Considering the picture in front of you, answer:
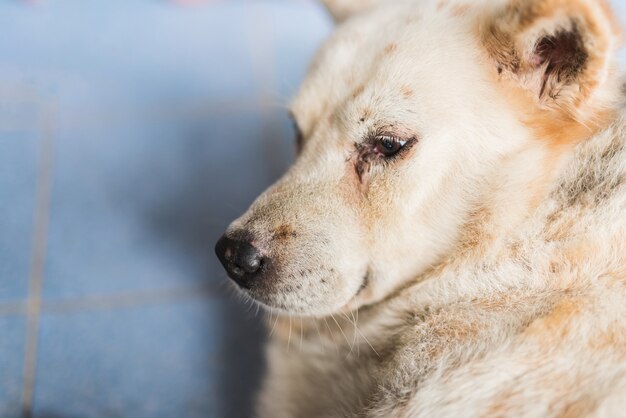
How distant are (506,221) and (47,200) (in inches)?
64.3

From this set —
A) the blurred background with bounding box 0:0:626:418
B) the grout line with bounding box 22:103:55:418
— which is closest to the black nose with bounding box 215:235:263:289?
the blurred background with bounding box 0:0:626:418

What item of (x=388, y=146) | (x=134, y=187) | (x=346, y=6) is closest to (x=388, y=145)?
(x=388, y=146)

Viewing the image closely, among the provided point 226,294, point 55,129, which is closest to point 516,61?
point 226,294

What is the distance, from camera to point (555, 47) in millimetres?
1187

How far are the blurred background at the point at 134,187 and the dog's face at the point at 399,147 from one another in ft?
1.99

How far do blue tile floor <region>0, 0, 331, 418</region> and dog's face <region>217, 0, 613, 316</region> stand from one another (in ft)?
1.97

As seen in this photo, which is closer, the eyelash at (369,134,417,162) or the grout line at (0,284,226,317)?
the eyelash at (369,134,417,162)

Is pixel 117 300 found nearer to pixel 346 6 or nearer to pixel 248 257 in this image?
pixel 248 257

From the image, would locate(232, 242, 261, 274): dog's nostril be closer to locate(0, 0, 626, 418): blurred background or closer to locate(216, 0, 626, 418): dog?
locate(216, 0, 626, 418): dog

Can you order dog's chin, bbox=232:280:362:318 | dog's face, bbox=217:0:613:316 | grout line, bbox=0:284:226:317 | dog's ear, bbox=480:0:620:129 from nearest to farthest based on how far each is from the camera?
dog's ear, bbox=480:0:620:129
dog's face, bbox=217:0:613:316
dog's chin, bbox=232:280:362:318
grout line, bbox=0:284:226:317

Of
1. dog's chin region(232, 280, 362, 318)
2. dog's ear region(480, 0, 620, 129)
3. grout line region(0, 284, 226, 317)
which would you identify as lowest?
grout line region(0, 284, 226, 317)

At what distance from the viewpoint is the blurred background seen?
1807mm

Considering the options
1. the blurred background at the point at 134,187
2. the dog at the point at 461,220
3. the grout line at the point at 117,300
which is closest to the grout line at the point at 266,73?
the blurred background at the point at 134,187

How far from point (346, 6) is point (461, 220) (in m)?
0.83
